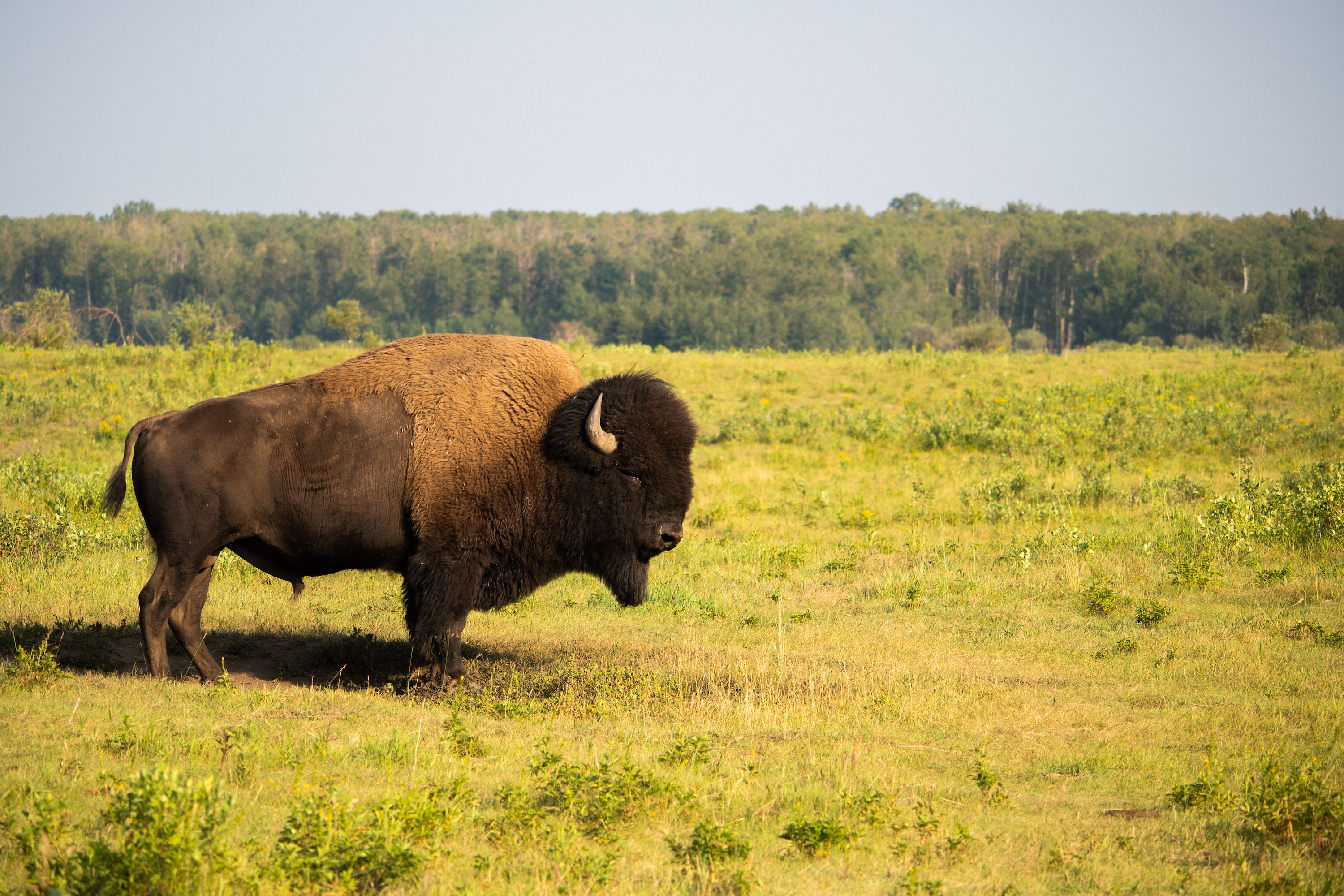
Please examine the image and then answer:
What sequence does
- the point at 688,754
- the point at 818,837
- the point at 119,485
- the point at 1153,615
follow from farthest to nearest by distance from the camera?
the point at 1153,615 → the point at 119,485 → the point at 688,754 → the point at 818,837

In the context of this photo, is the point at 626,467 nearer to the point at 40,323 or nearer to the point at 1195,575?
the point at 1195,575

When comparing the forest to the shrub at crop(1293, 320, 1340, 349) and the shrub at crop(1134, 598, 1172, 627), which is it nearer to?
the shrub at crop(1293, 320, 1340, 349)

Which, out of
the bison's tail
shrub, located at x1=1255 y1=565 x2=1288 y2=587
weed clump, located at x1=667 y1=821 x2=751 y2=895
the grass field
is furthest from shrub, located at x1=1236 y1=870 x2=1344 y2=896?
the bison's tail

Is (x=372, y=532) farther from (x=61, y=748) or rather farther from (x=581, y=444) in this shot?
(x=61, y=748)

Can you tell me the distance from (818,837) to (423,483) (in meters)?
3.86

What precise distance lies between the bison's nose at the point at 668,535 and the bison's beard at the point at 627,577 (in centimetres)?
27

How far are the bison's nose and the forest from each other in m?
46.4

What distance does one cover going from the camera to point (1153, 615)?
848 centimetres

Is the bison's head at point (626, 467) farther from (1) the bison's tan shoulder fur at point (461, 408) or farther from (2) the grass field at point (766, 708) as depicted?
(2) the grass field at point (766, 708)

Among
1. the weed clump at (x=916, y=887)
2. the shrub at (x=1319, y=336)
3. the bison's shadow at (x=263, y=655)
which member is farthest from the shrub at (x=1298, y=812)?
the shrub at (x=1319, y=336)

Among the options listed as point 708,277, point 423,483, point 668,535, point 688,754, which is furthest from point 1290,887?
point 708,277

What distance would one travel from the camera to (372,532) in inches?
274

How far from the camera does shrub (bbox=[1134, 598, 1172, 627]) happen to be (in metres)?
8.45

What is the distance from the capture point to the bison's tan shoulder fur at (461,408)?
6.92 metres
